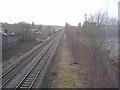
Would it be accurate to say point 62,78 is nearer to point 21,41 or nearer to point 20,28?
point 21,41

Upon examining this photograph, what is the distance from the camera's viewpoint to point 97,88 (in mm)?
14062

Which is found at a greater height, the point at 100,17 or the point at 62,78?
the point at 100,17

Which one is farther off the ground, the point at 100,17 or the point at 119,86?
the point at 100,17

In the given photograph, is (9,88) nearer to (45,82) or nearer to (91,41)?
(45,82)

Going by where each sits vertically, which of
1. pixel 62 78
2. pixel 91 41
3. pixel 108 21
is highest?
pixel 108 21

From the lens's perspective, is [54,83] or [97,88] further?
[54,83]

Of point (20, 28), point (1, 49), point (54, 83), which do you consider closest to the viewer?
point (54, 83)

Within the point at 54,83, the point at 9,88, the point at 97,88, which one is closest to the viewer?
the point at 97,88

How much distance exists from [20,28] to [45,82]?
153ft

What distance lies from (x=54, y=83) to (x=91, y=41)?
42.5ft

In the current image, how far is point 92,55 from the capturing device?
26125 millimetres

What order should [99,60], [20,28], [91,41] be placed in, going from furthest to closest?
[20,28] → [91,41] → [99,60]

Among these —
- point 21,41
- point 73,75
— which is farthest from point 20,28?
point 73,75

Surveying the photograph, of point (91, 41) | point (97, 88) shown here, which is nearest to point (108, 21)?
point (91, 41)
